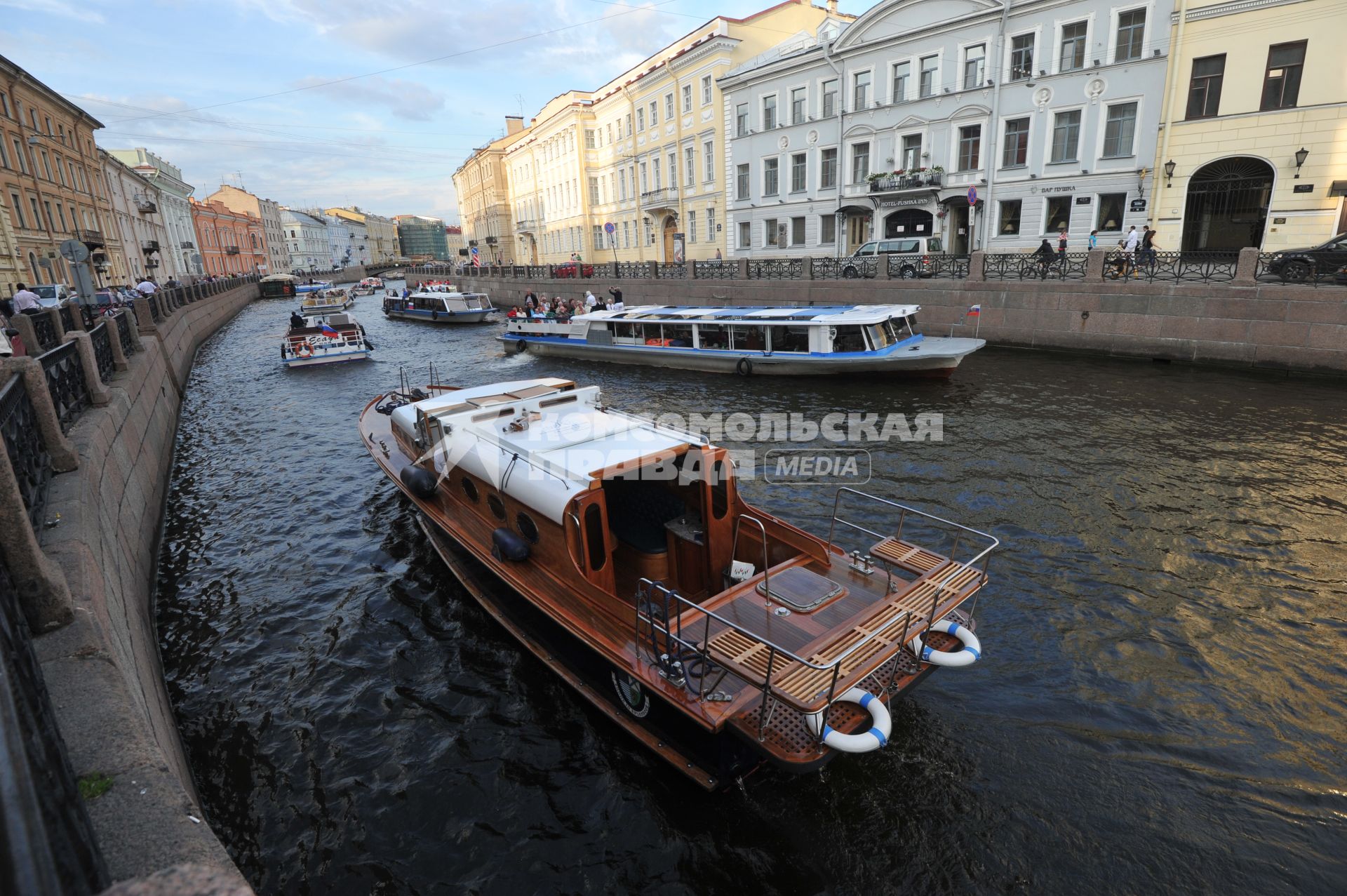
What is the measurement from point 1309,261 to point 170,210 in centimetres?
9059

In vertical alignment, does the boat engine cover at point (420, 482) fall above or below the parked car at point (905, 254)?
below

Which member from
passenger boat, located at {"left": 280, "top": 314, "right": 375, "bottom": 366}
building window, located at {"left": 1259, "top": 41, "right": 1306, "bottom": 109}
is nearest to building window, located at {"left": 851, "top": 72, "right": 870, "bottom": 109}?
building window, located at {"left": 1259, "top": 41, "right": 1306, "bottom": 109}

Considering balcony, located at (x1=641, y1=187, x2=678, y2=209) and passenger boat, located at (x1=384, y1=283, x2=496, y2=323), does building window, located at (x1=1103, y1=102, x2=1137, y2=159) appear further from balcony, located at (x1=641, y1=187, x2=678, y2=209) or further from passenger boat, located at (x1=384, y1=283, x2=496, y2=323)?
passenger boat, located at (x1=384, y1=283, x2=496, y2=323)

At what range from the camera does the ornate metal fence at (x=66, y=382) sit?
8570 mm

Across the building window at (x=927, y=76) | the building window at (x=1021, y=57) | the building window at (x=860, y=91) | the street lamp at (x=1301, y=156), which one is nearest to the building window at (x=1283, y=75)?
the street lamp at (x=1301, y=156)

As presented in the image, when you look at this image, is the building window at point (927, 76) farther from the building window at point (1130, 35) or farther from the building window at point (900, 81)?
the building window at point (1130, 35)

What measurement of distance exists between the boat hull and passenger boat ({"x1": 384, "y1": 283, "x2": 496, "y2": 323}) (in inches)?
577

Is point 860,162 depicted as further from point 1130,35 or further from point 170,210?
point 170,210

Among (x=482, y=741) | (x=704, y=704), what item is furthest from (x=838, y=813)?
(x=482, y=741)

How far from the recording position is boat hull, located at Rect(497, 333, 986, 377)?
→ 18344 mm

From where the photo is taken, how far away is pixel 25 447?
21.0 feet

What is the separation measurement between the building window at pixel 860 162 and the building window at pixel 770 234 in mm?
5402

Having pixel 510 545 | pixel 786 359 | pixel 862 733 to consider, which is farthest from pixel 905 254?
pixel 862 733

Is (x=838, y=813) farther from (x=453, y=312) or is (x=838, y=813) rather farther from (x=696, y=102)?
(x=696, y=102)
